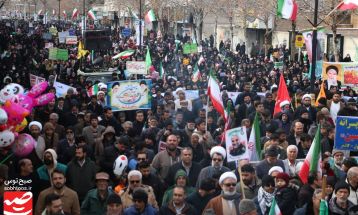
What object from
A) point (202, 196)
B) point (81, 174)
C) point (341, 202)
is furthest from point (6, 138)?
point (341, 202)

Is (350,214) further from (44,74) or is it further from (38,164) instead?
(44,74)

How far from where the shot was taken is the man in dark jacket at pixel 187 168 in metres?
9.35

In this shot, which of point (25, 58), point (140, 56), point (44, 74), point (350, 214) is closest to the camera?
point (350, 214)

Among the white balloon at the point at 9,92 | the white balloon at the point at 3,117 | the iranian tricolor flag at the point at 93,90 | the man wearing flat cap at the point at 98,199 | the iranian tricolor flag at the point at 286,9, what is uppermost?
the iranian tricolor flag at the point at 286,9

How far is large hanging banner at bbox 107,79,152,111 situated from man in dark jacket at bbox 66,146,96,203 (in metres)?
5.18

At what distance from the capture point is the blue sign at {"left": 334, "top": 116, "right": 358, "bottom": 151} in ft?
34.3

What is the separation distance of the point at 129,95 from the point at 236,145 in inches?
203

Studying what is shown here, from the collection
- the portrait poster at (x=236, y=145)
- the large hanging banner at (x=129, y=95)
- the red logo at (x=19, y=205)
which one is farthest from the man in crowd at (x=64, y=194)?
the large hanging banner at (x=129, y=95)

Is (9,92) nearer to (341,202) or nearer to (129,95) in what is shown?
(129,95)

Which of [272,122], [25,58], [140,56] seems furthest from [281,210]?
[140,56]

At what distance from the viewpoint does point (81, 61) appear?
28703 mm

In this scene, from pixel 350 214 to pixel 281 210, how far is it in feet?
2.47

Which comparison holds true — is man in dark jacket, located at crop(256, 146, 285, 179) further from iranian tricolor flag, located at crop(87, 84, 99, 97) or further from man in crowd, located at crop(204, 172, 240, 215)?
iranian tricolor flag, located at crop(87, 84, 99, 97)

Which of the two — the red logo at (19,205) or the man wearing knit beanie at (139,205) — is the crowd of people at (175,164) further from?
the red logo at (19,205)
